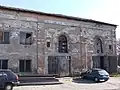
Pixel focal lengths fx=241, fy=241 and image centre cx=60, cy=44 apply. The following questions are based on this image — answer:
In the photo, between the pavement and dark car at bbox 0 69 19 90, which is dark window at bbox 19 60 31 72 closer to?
the pavement

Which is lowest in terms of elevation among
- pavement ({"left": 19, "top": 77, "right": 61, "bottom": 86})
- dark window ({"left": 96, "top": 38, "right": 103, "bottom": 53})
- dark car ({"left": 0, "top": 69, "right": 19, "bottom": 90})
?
pavement ({"left": 19, "top": 77, "right": 61, "bottom": 86})

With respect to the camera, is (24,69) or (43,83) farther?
(24,69)

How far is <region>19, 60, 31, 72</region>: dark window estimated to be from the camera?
25.7m

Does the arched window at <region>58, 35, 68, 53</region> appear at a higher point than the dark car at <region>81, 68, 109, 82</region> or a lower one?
higher

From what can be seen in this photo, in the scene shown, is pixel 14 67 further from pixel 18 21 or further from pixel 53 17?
pixel 53 17

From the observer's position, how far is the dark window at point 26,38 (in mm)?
25906

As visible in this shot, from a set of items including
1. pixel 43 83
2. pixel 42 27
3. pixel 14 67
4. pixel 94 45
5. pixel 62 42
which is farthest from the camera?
pixel 94 45

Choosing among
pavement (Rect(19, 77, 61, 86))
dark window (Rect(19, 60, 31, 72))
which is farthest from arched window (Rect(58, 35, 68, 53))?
pavement (Rect(19, 77, 61, 86))

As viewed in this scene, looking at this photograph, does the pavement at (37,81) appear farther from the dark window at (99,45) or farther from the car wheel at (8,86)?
the dark window at (99,45)

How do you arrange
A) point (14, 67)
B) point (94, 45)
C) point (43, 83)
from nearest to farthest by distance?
point (43, 83), point (14, 67), point (94, 45)

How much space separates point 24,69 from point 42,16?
20.7ft

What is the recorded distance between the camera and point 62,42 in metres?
29.3

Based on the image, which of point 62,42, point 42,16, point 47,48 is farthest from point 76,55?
point 42,16

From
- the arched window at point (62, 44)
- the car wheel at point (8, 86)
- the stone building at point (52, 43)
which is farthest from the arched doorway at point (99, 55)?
the car wheel at point (8, 86)
